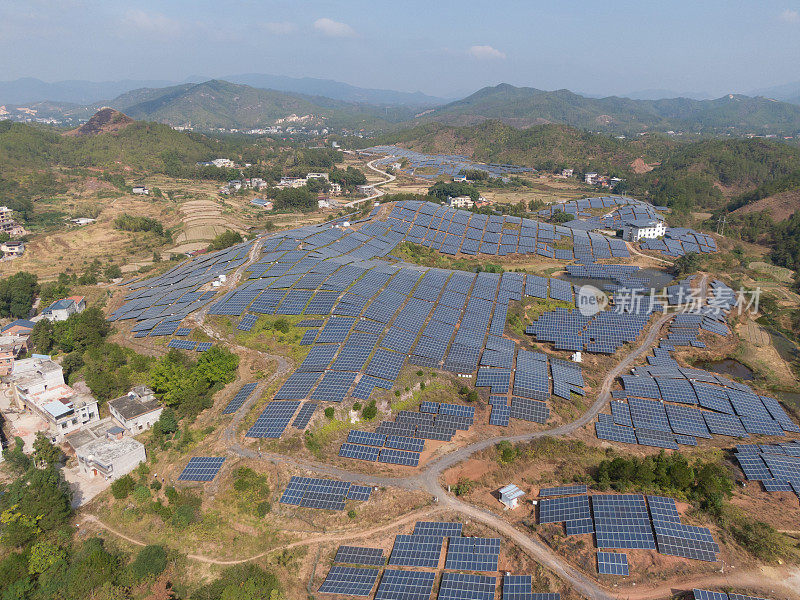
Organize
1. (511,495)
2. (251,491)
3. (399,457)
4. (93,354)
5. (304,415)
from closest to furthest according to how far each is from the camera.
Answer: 1. (511,495)
2. (251,491)
3. (399,457)
4. (304,415)
5. (93,354)

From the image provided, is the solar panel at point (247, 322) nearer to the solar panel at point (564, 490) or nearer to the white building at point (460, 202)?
the solar panel at point (564, 490)

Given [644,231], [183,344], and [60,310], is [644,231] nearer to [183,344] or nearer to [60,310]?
[183,344]

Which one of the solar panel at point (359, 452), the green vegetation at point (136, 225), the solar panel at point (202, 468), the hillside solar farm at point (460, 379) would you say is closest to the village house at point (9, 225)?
the green vegetation at point (136, 225)

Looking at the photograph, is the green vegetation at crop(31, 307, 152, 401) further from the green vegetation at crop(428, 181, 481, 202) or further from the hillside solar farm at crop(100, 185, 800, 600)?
the green vegetation at crop(428, 181, 481, 202)

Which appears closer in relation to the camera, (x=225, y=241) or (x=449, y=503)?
(x=449, y=503)

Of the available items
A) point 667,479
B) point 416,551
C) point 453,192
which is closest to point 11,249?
point 453,192

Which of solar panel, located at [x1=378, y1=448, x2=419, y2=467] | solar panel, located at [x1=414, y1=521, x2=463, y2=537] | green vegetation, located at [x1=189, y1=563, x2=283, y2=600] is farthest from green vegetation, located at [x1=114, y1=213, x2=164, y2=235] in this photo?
solar panel, located at [x1=414, y1=521, x2=463, y2=537]
